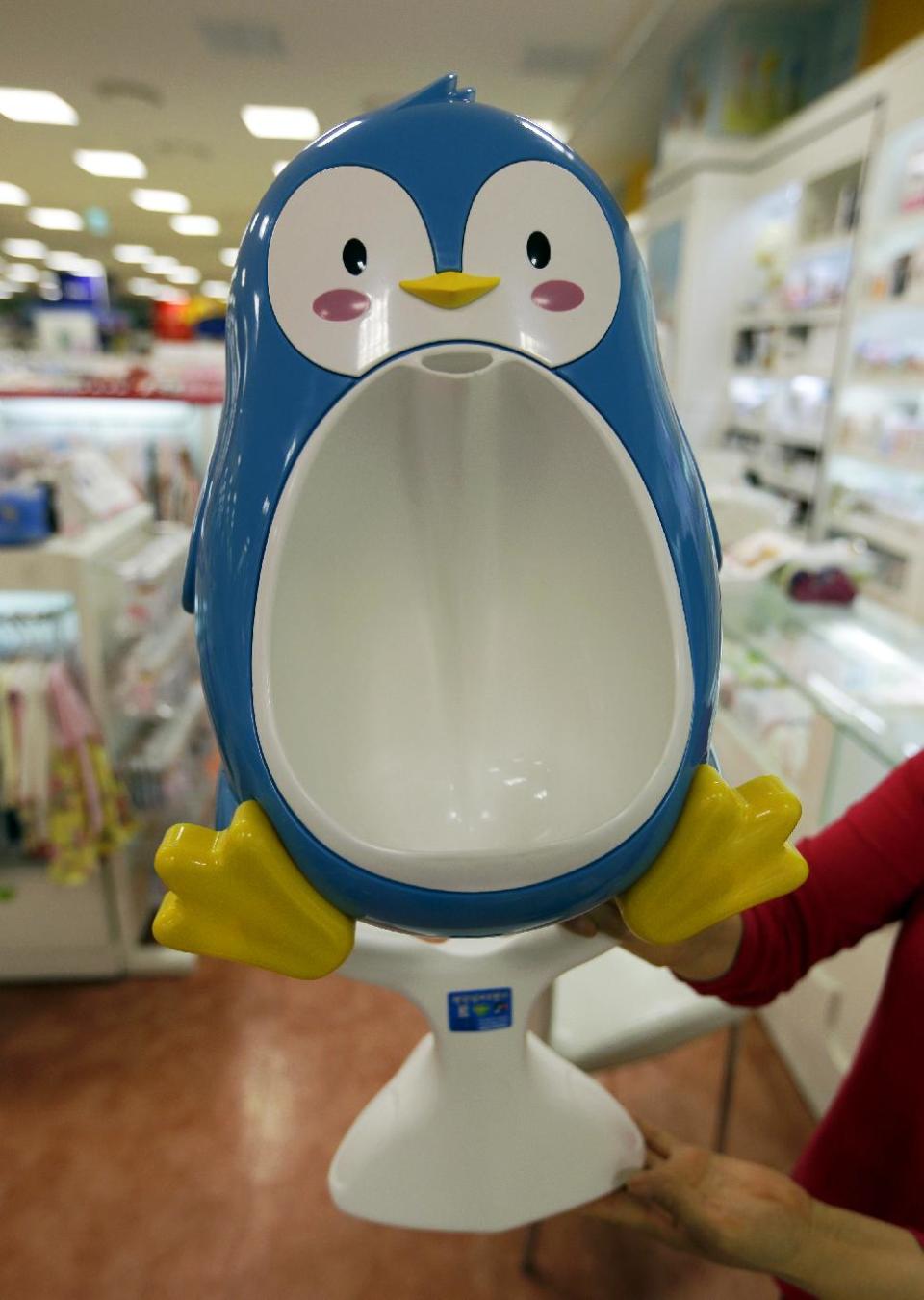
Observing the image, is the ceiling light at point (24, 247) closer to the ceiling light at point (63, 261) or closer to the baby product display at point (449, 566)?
the ceiling light at point (63, 261)

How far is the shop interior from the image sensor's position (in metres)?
1.49

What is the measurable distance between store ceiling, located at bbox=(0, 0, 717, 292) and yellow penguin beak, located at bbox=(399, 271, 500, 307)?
3116 mm

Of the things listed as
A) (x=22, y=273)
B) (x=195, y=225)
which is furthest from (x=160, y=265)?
(x=195, y=225)

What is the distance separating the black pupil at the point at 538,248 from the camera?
1.60 ft

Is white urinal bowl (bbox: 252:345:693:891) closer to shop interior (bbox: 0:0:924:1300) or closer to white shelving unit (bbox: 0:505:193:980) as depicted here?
shop interior (bbox: 0:0:924:1300)

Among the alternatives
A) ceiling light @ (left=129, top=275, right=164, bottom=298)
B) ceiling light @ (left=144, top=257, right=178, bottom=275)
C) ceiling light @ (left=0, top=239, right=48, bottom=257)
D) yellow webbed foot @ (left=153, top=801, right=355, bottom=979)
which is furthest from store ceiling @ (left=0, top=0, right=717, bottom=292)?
ceiling light @ (left=129, top=275, right=164, bottom=298)

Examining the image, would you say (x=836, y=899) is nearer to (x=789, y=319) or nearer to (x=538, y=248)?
(x=538, y=248)

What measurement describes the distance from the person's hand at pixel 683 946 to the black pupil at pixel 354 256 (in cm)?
46

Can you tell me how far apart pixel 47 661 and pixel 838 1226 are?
1778 millimetres

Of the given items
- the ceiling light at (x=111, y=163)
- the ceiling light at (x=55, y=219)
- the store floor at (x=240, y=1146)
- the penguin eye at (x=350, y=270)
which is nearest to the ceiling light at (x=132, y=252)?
the ceiling light at (x=55, y=219)

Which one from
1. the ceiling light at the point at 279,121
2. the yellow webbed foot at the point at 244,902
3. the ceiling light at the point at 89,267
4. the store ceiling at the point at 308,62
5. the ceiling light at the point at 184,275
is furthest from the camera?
the ceiling light at the point at 184,275

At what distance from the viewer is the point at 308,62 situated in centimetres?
388

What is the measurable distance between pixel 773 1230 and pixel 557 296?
28.2 inches

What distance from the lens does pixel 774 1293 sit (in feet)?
4.80
